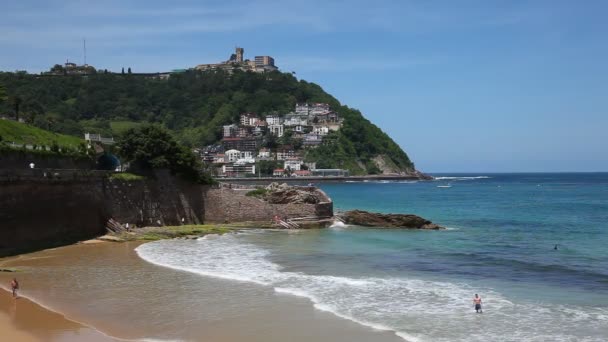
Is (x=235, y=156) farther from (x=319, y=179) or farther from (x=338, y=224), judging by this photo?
(x=338, y=224)

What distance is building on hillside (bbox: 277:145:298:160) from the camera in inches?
6634

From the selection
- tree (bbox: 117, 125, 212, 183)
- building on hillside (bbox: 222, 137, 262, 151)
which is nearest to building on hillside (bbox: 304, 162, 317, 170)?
building on hillside (bbox: 222, 137, 262, 151)

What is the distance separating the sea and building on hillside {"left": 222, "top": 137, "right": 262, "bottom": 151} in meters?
130

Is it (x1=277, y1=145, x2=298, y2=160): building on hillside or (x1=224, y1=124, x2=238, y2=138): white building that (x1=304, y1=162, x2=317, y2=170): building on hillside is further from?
(x1=224, y1=124, x2=238, y2=138): white building

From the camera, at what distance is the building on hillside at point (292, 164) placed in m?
158

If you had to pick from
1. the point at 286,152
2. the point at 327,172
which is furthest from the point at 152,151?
the point at 286,152

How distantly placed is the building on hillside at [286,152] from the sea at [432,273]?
4955 inches

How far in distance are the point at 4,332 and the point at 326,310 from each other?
872cm

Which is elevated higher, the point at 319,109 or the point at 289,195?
the point at 319,109

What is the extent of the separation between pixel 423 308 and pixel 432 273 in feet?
20.9

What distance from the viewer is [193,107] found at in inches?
6959

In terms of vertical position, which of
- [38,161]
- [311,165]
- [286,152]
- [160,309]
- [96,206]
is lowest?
[160,309]

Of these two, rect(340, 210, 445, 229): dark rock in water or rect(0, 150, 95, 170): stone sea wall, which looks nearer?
rect(0, 150, 95, 170): stone sea wall

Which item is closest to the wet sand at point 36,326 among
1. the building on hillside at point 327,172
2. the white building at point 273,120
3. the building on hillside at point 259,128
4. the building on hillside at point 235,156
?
the building on hillside at point 327,172
